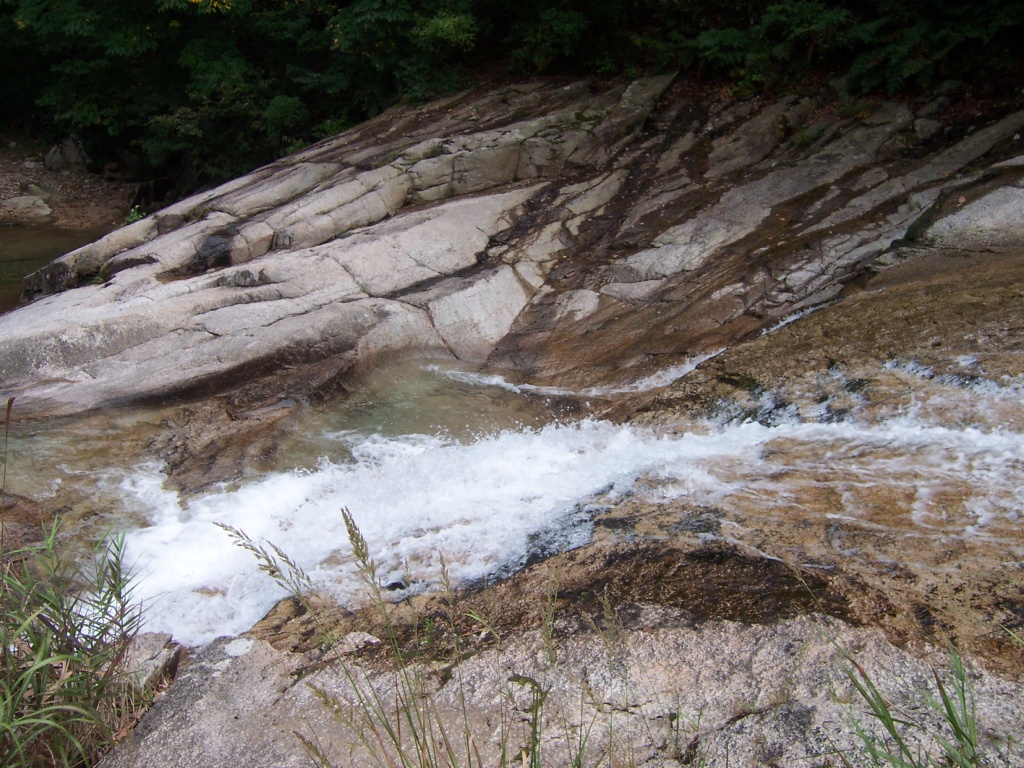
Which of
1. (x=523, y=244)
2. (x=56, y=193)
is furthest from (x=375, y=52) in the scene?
(x=56, y=193)


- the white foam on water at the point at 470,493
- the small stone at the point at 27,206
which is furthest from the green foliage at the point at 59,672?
the small stone at the point at 27,206

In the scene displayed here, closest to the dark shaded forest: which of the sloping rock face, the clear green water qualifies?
the sloping rock face

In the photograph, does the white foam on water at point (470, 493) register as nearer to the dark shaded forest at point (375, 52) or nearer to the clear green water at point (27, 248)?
the dark shaded forest at point (375, 52)

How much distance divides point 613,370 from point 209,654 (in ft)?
12.7

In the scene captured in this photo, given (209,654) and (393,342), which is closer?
(209,654)

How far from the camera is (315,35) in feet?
39.0

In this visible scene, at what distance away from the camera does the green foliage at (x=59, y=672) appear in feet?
9.04

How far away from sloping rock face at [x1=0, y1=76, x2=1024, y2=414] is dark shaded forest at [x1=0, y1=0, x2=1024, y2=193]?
70 cm

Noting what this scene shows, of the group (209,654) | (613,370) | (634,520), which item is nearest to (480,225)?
(613,370)

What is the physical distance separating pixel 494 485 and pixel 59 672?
2.63 m

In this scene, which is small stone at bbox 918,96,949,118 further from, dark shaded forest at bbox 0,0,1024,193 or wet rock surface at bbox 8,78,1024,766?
dark shaded forest at bbox 0,0,1024,193

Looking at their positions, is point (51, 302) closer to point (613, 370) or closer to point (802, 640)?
point (613, 370)

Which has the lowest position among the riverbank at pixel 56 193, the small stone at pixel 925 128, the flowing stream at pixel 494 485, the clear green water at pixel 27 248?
the flowing stream at pixel 494 485

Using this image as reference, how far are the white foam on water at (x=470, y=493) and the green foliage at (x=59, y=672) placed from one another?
0.60 meters
